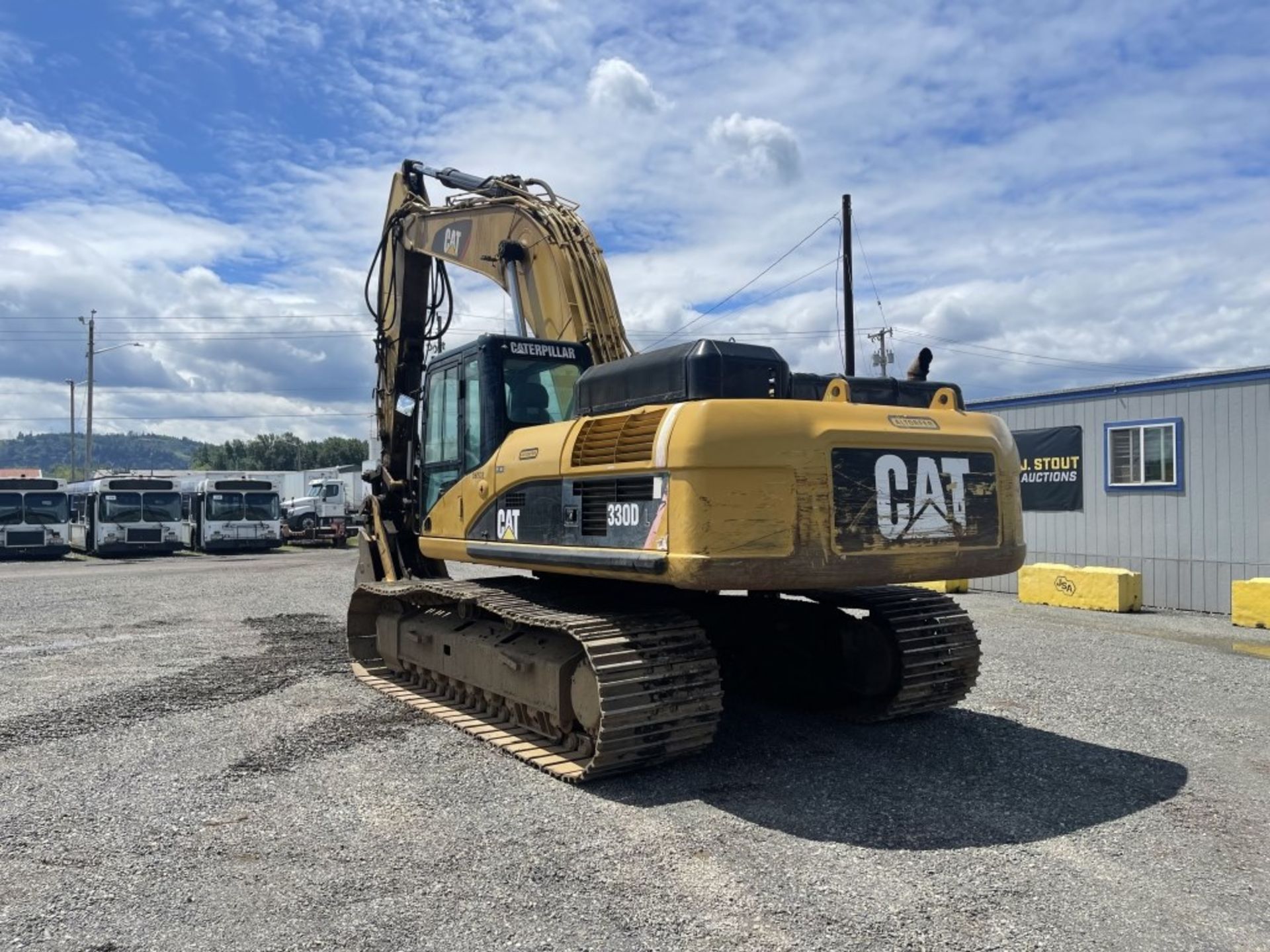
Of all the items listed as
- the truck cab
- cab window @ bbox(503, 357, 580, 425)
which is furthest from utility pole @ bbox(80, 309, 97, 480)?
cab window @ bbox(503, 357, 580, 425)

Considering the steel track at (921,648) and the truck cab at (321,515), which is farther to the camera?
the truck cab at (321,515)

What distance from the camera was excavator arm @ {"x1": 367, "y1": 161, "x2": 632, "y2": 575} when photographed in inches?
337

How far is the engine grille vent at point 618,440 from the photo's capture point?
232 inches

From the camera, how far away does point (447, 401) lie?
27.4ft

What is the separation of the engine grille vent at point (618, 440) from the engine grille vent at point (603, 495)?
12 cm

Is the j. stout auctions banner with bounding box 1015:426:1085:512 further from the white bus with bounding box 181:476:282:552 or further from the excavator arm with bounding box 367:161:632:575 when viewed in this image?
the white bus with bounding box 181:476:282:552

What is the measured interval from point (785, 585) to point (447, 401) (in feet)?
12.5

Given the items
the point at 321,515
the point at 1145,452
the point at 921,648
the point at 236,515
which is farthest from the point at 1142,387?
the point at 321,515

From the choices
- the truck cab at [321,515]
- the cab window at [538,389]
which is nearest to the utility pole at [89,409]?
the truck cab at [321,515]

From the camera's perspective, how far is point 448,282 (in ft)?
35.6

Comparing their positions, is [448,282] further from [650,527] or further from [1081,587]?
[1081,587]

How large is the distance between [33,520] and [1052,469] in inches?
1087

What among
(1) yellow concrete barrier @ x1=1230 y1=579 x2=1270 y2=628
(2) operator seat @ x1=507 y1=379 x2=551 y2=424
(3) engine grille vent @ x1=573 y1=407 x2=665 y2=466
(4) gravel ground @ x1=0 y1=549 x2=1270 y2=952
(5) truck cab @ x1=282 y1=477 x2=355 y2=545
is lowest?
(4) gravel ground @ x1=0 y1=549 x2=1270 y2=952

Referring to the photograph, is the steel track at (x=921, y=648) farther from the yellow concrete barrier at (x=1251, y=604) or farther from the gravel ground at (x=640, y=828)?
the yellow concrete barrier at (x=1251, y=604)
